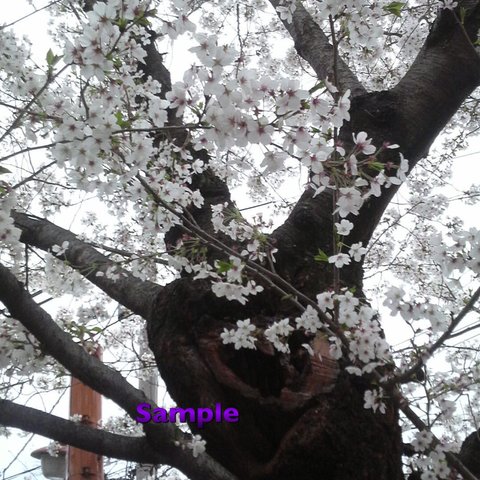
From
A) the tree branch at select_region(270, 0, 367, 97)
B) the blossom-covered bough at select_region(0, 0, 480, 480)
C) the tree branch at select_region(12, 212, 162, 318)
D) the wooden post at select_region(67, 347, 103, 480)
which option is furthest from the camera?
the wooden post at select_region(67, 347, 103, 480)

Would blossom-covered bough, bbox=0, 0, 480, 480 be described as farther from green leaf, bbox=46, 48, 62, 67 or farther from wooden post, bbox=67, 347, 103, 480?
wooden post, bbox=67, 347, 103, 480

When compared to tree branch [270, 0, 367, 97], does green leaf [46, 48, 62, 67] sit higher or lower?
lower

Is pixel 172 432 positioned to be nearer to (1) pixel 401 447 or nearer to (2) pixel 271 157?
(1) pixel 401 447

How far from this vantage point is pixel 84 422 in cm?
352

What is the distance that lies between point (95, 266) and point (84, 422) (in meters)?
1.60

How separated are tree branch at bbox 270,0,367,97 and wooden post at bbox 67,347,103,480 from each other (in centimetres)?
218

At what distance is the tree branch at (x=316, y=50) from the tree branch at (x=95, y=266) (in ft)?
5.24

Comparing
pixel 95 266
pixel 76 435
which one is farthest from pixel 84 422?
pixel 76 435

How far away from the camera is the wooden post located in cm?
336

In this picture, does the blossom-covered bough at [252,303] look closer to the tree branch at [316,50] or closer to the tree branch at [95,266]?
the tree branch at [95,266]

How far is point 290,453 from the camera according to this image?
1.72 m

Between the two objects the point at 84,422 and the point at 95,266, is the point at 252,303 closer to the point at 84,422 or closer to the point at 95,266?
the point at 95,266

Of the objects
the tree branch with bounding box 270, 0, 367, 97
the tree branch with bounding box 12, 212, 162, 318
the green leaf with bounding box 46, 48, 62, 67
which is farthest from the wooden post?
the tree branch with bounding box 270, 0, 367, 97

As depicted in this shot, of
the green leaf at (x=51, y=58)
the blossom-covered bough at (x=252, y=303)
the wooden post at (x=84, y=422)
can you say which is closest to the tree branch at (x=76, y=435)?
the blossom-covered bough at (x=252, y=303)
